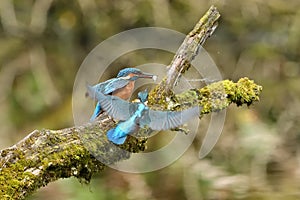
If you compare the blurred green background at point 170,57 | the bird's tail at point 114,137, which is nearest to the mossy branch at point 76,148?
the bird's tail at point 114,137

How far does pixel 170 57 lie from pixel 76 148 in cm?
276

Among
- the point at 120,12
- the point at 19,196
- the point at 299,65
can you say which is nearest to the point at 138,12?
the point at 120,12

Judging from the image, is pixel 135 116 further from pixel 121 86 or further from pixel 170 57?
pixel 170 57

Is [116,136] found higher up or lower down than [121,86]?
lower down

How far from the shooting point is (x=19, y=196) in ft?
4.65

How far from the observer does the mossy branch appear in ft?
4.65

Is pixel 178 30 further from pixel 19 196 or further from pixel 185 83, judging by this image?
pixel 19 196

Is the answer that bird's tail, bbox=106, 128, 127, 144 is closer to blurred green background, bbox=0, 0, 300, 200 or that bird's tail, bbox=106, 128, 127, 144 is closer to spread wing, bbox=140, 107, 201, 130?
spread wing, bbox=140, 107, 201, 130

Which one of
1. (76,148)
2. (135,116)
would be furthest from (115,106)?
(76,148)

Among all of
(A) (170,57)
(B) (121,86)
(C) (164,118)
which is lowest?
(C) (164,118)

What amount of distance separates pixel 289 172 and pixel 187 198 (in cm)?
71

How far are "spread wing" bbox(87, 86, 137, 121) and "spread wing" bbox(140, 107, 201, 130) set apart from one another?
34 mm

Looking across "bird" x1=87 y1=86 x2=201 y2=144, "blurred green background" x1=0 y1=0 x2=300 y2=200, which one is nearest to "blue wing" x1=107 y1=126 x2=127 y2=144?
"bird" x1=87 y1=86 x2=201 y2=144

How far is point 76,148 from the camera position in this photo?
148 centimetres
